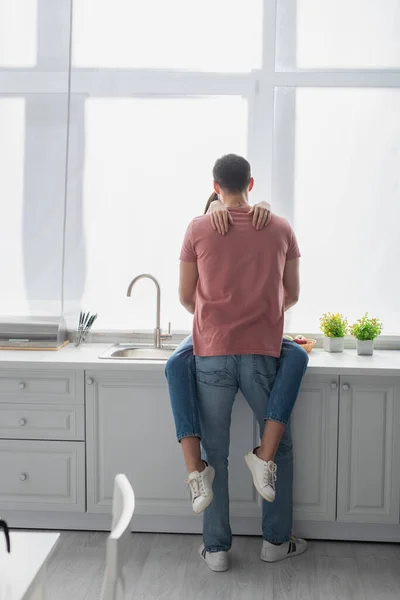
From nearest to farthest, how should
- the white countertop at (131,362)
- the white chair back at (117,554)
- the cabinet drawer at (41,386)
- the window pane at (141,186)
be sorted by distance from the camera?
1. the white chair back at (117,554)
2. the white countertop at (131,362)
3. the cabinet drawer at (41,386)
4. the window pane at (141,186)

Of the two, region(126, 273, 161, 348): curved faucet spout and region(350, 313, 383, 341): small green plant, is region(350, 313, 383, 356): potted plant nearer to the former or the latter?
region(350, 313, 383, 341): small green plant

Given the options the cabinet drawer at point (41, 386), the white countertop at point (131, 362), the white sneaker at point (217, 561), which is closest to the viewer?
the white sneaker at point (217, 561)

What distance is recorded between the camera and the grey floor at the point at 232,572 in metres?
2.54

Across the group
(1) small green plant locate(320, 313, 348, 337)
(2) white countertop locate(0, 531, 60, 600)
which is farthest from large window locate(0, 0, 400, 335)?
(2) white countertop locate(0, 531, 60, 600)

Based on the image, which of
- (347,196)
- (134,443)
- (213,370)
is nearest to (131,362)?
(134,443)

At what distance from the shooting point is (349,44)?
3.36m

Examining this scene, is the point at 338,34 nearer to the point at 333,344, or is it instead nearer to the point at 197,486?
the point at 333,344

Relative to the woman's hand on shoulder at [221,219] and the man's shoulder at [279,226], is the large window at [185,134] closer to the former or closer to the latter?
the man's shoulder at [279,226]

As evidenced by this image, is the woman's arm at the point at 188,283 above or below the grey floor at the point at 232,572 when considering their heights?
above

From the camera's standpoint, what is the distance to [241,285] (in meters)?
2.57

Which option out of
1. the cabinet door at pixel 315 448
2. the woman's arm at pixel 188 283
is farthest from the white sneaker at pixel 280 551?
the woman's arm at pixel 188 283

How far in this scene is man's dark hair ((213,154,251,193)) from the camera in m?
2.63

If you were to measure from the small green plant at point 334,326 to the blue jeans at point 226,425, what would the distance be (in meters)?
0.64

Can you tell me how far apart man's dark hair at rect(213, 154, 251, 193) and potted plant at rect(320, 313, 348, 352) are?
2.92ft
